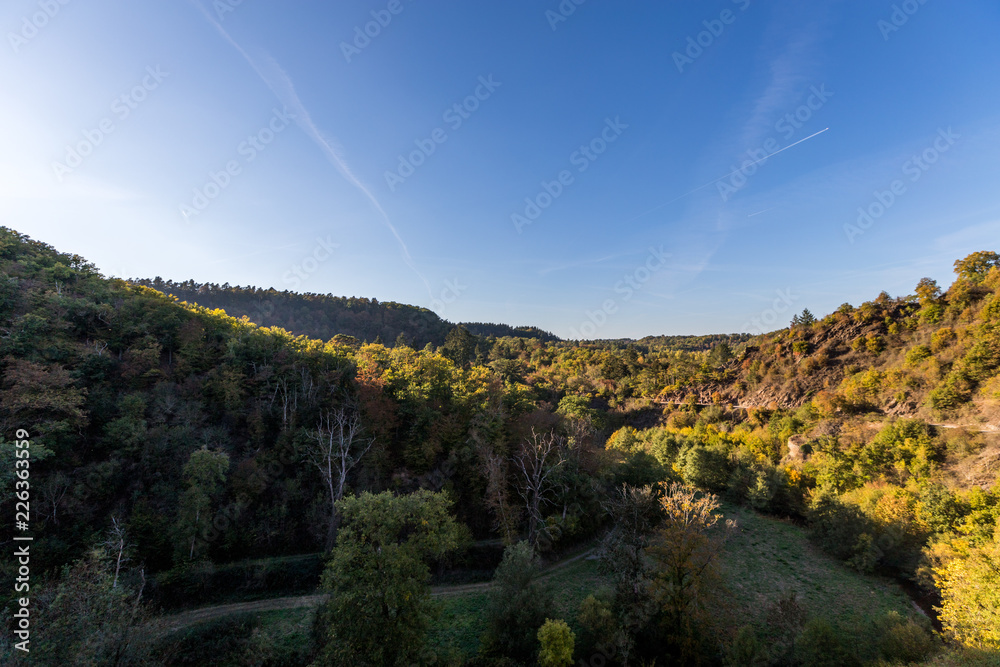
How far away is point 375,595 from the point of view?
13.4 m

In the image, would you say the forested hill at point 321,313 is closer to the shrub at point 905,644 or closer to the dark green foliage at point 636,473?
the dark green foliage at point 636,473

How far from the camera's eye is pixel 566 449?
30156 mm

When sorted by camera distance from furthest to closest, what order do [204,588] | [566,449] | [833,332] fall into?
[833,332] < [566,449] < [204,588]

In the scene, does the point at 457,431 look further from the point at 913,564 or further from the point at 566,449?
the point at 913,564

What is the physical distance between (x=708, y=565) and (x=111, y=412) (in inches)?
1641

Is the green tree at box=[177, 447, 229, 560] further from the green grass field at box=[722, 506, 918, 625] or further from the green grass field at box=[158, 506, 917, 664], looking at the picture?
the green grass field at box=[722, 506, 918, 625]

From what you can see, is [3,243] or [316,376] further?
[316,376]

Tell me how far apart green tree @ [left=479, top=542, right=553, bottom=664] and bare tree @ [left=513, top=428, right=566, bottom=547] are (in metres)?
8.03

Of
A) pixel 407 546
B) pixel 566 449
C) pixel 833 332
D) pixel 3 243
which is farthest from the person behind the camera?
pixel 833 332

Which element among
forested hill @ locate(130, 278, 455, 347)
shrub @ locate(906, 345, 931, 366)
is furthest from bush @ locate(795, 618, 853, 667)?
forested hill @ locate(130, 278, 455, 347)

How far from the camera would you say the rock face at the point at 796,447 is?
37062mm

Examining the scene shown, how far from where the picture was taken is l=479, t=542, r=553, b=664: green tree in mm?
16375

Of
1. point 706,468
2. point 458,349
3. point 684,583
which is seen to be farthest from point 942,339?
point 458,349

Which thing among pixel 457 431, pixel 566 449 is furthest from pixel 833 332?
pixel 457 431
